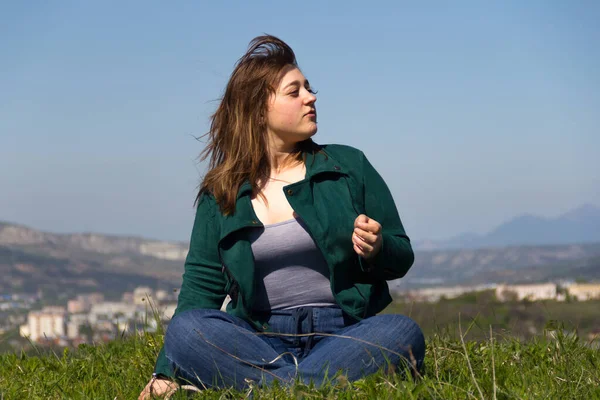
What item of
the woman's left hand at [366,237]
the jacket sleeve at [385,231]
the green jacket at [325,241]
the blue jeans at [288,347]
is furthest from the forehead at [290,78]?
the blue jeans at [288,347]

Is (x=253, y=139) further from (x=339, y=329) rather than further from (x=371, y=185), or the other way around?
(x=339, y=329)

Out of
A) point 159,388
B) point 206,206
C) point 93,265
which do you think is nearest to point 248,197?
point 206,206

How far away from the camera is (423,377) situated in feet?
10.9

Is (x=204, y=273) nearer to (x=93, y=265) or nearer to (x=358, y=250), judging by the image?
(x=358, y=250)

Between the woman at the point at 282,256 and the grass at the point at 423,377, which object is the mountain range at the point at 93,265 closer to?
the grass at the point at 423,377

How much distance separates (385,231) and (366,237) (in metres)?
0.49

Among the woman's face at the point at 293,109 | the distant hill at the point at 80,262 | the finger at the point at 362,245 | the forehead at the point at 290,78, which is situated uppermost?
the forehead at the point at 290,78

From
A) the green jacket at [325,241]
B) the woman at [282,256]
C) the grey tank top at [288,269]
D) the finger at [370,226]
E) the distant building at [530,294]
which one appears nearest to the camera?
the finger at [370,226]

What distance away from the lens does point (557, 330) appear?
433cm

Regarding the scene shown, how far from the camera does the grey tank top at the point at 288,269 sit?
13.3 ft

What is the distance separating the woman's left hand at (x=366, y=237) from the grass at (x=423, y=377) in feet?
1.92

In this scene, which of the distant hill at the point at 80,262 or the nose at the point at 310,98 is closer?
the nose at the point at 310,98

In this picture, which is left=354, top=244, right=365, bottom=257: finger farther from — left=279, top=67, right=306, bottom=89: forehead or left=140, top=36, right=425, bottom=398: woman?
left=279, top=67, right=306, bottom=89: forehead

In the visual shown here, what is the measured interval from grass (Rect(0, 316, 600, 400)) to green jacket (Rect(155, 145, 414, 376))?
1.60 ft
